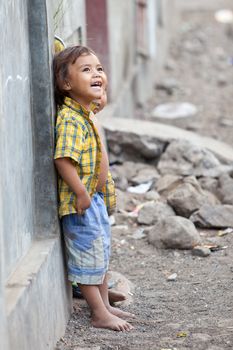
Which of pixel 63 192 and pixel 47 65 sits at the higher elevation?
pixel 47 65

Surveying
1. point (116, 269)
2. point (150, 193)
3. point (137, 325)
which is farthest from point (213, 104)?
point (137, 325)

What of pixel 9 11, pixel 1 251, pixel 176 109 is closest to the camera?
pixel 1 251

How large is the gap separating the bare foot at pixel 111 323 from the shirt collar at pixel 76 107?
95 cm

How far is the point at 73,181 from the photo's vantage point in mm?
4105

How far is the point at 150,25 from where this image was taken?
11.8 meters

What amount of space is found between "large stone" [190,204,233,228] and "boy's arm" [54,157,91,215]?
7.01 ft

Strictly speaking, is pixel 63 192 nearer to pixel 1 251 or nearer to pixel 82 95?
pixel 82 95

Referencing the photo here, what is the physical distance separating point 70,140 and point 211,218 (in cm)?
225

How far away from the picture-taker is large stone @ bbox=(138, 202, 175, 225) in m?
6.26

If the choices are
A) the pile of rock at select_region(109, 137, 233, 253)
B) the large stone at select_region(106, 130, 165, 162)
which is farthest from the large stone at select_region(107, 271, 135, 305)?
the large stone at select_region(106, 130, 165, 162)

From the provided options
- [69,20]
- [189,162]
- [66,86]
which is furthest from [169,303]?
[189,162]

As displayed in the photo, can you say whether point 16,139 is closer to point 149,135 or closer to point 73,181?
point 73,181

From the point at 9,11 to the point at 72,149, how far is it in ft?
2.29

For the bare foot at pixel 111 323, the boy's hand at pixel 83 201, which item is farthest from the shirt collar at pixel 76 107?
the bare foot at pixel 111 323
